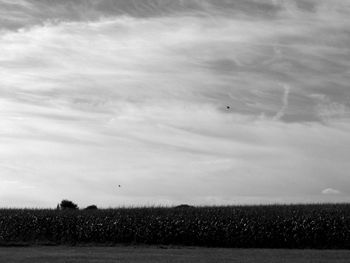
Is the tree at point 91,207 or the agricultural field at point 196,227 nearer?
the agricultural field at point 196,227

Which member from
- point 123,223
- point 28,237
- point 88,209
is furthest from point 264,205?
point 28,237

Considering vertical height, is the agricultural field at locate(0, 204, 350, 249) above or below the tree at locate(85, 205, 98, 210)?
below

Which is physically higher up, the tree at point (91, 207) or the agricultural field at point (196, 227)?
the tree at point (91, 207)

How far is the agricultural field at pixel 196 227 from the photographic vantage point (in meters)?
41.3

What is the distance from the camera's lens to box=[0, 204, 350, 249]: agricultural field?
41312 mm

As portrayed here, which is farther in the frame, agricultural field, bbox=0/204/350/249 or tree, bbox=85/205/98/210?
tree, bbox=85/205/98/210

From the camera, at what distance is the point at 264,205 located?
148 feet

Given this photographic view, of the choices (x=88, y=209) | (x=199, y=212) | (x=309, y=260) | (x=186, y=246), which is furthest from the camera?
(x=88, y=209)

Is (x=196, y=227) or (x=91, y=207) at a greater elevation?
(x=91, y=207)

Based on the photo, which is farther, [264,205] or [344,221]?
[264,205]

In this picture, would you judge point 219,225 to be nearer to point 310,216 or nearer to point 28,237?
point 310,216

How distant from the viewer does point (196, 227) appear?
42625mm

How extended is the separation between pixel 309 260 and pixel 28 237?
25241mm

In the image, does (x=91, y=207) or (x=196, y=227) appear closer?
(x=196, y=227)
